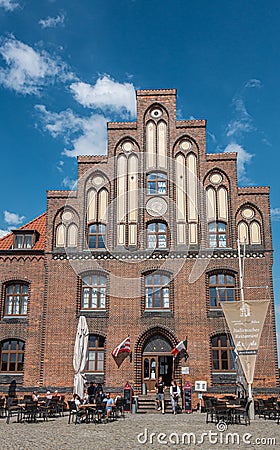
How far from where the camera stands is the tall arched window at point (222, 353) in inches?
953

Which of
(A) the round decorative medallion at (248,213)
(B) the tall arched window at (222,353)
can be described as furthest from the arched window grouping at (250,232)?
(B) the tall arched window at (222,353)

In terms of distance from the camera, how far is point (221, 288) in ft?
82.6

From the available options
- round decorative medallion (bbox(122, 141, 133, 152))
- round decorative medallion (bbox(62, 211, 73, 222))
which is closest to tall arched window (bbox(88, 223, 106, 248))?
round decorative medallion (bbox(62, 211, 73, 222))

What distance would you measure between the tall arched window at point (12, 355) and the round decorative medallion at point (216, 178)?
12723 mm

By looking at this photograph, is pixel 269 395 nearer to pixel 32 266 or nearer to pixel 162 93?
pixel 32 266

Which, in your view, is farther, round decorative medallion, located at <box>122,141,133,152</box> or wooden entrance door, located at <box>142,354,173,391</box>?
round decorative medallion, located at <box>122,141,133,152</box>

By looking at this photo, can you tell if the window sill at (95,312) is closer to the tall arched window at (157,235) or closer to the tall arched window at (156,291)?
the tall arched window at (156,291)

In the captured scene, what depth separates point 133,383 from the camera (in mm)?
24094

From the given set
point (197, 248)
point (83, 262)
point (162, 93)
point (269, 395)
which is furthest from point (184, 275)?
point (162, 93)

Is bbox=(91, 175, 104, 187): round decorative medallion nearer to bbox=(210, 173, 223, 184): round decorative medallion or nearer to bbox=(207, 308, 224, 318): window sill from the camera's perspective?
bbox=(210, 173, 223, 184): round decorative medallion

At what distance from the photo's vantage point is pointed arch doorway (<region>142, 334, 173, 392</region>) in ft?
81.0

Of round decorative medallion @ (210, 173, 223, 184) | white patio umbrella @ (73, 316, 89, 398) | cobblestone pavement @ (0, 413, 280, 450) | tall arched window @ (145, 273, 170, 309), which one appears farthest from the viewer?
round decorative medallion @ (210, 173, 223, 184)

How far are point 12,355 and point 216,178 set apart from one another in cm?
1368

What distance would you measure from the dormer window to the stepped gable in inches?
12.7
